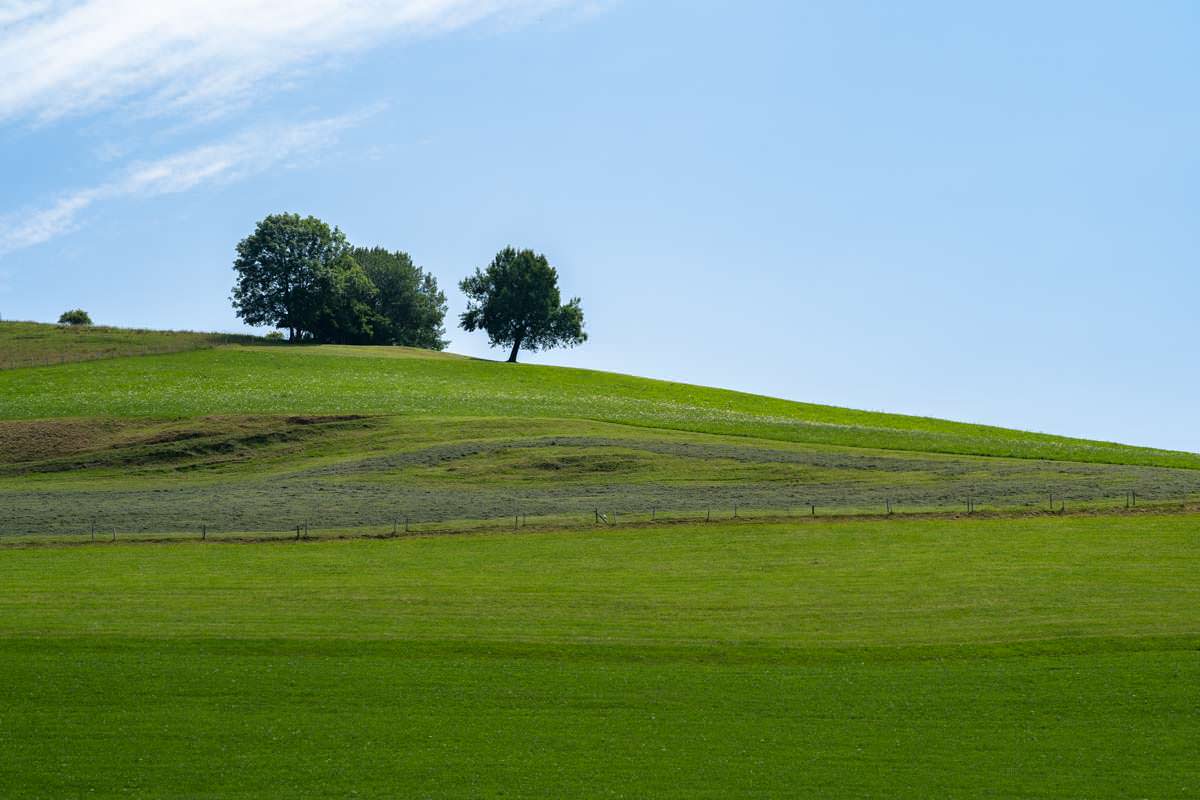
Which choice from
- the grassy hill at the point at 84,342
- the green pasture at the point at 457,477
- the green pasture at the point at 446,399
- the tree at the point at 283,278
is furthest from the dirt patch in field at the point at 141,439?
the tree at the point at 283,278

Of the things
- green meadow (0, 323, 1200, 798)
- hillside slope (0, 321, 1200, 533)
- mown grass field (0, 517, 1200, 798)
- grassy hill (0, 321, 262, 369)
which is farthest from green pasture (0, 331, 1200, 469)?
mown grass field (0, 517, 1200, 798)

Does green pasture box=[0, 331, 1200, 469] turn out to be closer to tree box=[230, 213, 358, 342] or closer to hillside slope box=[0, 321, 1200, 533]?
hillside slope box=[0, 321, 1200, 533]

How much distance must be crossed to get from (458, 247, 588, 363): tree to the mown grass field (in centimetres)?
8852

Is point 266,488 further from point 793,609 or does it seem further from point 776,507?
point 793,609

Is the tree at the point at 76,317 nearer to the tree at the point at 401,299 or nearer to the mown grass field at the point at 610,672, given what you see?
the tree at the point at 401,299

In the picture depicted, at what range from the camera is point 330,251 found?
13038cm

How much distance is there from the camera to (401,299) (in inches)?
5664

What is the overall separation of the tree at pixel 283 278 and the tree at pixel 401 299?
11937mm

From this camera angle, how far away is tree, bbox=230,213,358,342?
126 meters

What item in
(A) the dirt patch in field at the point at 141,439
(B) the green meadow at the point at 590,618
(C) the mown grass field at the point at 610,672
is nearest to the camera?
(C) the mown grass field at the point at 610,672

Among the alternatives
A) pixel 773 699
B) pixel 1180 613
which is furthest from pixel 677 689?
pixel 1180 613

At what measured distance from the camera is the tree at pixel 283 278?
12650 centimetres

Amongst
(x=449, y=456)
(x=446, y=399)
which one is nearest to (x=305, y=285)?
(x=446, y=399)

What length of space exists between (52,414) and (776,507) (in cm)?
5024
